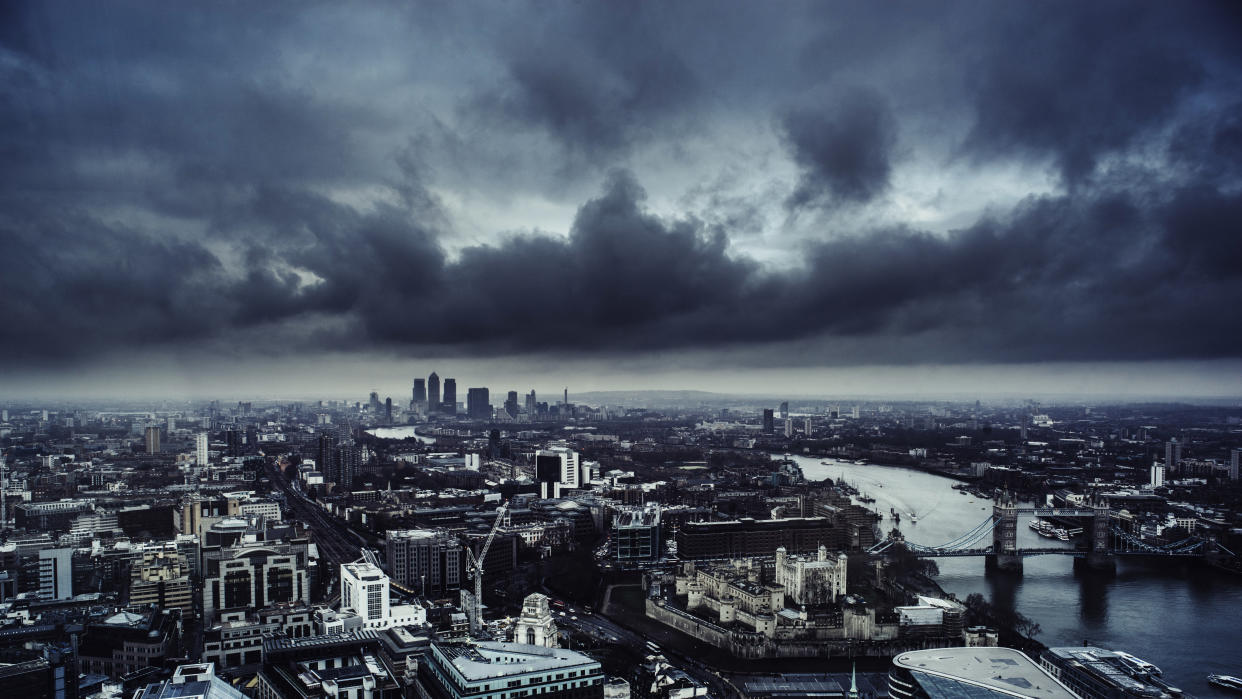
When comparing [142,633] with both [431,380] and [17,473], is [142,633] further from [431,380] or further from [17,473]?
[431,380]

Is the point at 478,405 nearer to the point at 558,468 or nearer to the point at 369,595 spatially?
the point at 558,468

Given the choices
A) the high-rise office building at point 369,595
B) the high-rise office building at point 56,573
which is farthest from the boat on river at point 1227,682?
the high-rise office building at point 56,573

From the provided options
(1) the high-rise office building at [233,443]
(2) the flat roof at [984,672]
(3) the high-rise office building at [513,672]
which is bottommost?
(2) the flat roof at [984,672]

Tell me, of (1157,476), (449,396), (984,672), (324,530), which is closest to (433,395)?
(449,396)

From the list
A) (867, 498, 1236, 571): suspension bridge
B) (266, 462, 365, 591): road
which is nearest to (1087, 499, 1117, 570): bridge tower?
(867, 498, 1236, 571): suspension bridge

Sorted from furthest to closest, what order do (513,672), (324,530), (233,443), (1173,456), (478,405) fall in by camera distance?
(478,405) < (1173,456) < (233,443) < (324,530) < (513,672)

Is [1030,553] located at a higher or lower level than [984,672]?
lower

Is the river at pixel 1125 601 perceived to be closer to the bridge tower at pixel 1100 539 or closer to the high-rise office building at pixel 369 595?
the bridge tower at pixel 1100 539

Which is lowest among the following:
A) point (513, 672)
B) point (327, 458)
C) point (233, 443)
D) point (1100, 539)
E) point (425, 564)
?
point (1100, 539)
